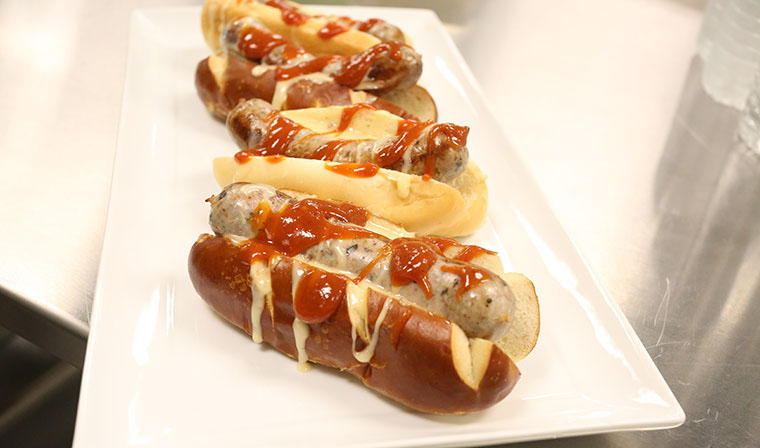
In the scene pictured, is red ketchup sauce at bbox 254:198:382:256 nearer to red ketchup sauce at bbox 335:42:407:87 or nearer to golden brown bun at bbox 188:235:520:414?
golden brown bun at bbox 188:235:520:414

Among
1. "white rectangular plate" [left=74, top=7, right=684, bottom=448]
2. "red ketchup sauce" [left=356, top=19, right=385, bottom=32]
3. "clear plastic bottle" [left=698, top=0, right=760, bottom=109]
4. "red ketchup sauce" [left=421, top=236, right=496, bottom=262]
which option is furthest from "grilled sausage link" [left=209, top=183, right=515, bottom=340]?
"clear plastic bottle" [left=698, top=0, right=760, bottom=109]

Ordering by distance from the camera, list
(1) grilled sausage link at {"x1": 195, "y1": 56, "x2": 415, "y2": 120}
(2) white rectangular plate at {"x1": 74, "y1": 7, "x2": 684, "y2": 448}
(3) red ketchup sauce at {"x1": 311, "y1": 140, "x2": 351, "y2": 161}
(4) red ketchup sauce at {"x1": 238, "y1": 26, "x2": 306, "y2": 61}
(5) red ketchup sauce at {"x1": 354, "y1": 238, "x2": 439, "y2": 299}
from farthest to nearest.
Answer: (4) red ketchup sauce at {"x1": 238, "y1": 26, "x2": 306, "y2": 61}
(1) grilled sausage link at {"x1": 195, "y1": 56, "x2": 415, "y2": 120}
(3) red ketchup sauce at {"x1": 311, "y1": 140, "x2": 351, "y2": 161}
(5) red ketchup sauce at {"x1": 354, "y1": 238, "x2": 439, "y2": 299}
(2) white rectangular plate at {"x1": 74, "y1": 7, "x2": 684, "y2": 448}

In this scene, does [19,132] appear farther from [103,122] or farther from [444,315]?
[444,315]

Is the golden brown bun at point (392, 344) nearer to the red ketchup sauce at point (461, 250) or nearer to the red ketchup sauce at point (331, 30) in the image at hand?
the red ketchup sauce at point (461, 250)

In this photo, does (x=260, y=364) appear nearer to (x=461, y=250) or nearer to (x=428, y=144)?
(x=461, y=250)

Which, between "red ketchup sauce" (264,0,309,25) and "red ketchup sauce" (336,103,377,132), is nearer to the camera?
"red ketchup sauce" (336,103,377,132)

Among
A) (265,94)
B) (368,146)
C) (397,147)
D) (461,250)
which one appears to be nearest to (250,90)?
(265,94)
